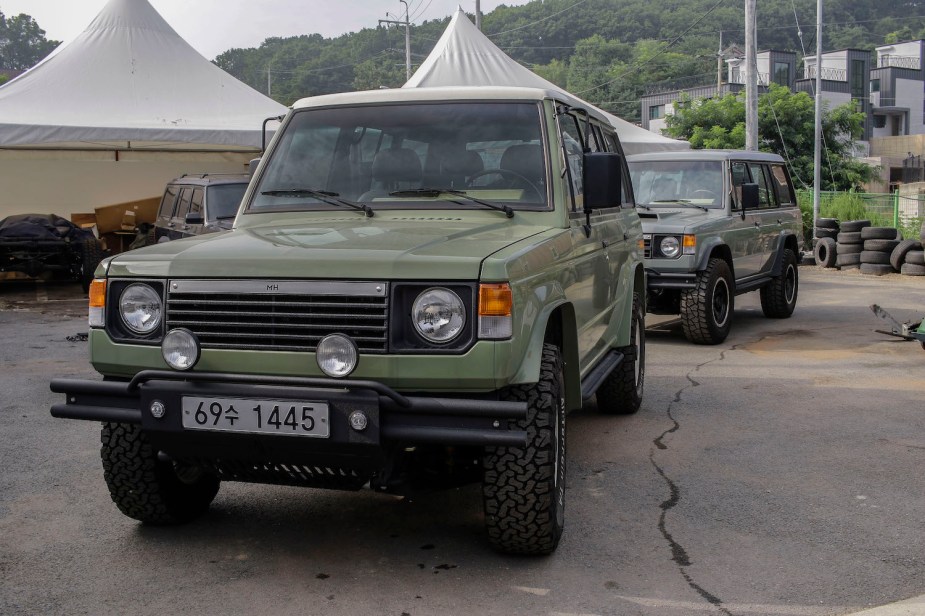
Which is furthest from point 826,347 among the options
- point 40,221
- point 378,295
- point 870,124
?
point 870,124

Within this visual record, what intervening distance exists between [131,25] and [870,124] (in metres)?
54.2

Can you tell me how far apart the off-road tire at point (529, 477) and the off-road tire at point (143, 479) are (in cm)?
144

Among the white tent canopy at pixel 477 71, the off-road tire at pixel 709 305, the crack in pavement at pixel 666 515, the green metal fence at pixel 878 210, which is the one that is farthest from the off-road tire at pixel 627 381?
the green metal fence at pixel 878 210

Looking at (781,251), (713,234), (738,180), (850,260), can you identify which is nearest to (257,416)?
(713,234)

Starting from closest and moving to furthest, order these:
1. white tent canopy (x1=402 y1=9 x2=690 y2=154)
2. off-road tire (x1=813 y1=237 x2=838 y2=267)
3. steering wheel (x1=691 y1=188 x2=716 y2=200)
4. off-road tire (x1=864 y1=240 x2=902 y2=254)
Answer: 1. steering wheel (x1=691 y1=188 x2=716 y2=200)
2. off-road tire (x1=864 y1=240 x2=902 y2=254)
3. white tent canopy (x1=402 y1=9 x2=690 y2=154)
4. off-road tire (x1=813 y1=237 x2=838 y2=267)

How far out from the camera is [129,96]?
655 inches

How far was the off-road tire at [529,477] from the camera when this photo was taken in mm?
3838

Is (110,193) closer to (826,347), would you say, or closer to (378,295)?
(826,347)

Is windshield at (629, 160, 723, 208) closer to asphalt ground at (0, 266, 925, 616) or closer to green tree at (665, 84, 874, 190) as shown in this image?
asphalt ground at (0, 266, 925, 616)

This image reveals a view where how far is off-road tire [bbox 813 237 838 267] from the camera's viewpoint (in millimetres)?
19266

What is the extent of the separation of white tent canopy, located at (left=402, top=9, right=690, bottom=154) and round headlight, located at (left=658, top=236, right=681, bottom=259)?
8.89m

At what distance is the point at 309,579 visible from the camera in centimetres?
395

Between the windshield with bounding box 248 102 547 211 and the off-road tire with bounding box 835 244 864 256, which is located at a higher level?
the windshield with bounding box 248 102 547 211

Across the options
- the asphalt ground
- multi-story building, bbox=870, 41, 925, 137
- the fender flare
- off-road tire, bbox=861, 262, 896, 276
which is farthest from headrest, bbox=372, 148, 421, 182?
multi-story building, bbox=870, 41, 925, 137
